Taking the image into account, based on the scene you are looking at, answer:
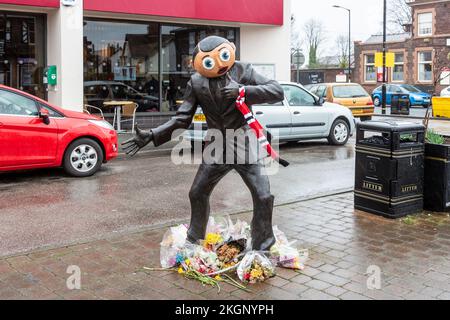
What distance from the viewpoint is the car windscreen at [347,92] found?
2078 cm

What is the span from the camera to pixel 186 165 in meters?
11.3

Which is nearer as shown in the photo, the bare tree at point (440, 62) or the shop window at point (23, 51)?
the shop window at point (23, 51)

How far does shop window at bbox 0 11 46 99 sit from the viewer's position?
14711mm

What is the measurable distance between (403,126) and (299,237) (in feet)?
6.21

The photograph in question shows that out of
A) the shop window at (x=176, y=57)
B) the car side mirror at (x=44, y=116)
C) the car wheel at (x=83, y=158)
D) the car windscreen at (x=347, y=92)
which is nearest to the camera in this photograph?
the car side mirror at (x=44, y=116)

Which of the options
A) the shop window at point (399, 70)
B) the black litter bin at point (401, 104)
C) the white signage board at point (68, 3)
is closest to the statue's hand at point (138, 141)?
the white signage board at point (68, 3)

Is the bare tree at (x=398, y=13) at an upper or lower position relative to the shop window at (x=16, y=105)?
upper

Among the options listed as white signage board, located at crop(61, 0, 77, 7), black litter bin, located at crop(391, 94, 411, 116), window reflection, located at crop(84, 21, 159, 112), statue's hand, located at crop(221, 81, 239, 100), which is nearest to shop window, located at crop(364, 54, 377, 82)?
black litter bin, located at crop(391, 94, 411, 116)

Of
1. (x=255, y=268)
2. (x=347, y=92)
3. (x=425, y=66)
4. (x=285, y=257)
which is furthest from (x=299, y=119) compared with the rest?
(x=425, y=66)

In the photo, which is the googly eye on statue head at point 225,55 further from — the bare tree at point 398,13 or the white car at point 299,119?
the bare tree at point 398,13

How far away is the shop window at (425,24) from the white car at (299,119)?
108 ft

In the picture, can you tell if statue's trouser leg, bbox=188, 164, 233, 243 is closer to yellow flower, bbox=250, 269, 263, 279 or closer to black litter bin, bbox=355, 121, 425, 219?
yellow flower, bbox=250, 269, 263, 279

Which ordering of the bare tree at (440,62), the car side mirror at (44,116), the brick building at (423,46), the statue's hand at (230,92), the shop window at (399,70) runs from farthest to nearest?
1. the shop window at (399,70)
2. the brick building at (423,46)
3. the bare tree at (440,62)
4. the car side mirror at (44,116)
5. the statue's hand at (230,92)

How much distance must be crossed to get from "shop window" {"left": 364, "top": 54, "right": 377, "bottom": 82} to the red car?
4169 cm
